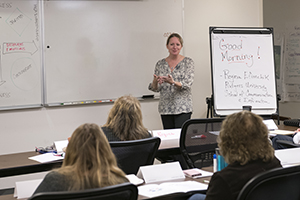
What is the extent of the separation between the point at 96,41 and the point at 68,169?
3.23 metres

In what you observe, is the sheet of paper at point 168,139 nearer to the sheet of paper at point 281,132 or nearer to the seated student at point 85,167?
the sheet of paper at point 281,132

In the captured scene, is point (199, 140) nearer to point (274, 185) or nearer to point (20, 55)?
point (274, 185)

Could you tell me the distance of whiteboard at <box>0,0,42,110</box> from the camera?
394 centimetres

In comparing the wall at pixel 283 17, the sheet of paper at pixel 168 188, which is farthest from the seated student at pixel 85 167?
the wall at pixel 283 17

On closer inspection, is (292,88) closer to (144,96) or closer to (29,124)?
(144,96)

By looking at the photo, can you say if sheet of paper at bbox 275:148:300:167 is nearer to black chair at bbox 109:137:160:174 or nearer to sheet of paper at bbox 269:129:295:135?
black chair at bbox 109:137:160:174

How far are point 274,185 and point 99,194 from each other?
73cm

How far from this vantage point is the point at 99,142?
138 centimetres

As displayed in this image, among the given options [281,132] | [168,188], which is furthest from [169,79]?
[168,188]

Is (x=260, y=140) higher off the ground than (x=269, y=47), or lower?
lower

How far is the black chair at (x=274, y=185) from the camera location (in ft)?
4.54

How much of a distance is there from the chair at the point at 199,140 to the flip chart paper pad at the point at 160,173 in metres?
0.53

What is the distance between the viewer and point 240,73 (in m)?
4.48

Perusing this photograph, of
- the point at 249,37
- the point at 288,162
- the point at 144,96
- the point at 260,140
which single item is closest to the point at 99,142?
the point at 260,140
